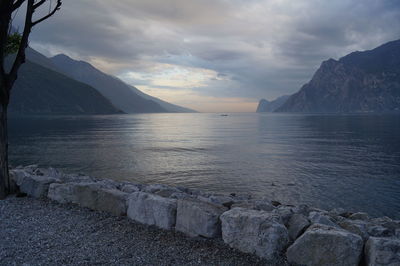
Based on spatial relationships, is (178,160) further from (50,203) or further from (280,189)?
(50,203)

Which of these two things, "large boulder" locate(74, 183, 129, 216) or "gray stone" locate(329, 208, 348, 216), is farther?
"gray stone" locate(329, 208, 348, 216)

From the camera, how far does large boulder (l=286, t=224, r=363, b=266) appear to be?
634cm

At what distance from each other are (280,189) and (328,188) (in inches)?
174

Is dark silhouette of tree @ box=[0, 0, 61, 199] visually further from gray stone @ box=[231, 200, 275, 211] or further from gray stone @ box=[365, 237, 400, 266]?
gray stone @ box=[365, 237, 400, 266]

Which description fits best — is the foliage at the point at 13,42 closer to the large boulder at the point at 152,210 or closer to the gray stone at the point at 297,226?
the large boulder at the point at 152,210

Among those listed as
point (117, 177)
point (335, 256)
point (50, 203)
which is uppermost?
point (335, 256)

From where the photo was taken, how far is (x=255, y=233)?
7.19m

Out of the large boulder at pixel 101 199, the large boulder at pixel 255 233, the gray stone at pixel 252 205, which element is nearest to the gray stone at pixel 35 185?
the large boulder at pixel 101 199

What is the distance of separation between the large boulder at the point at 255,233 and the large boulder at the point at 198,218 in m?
0.35

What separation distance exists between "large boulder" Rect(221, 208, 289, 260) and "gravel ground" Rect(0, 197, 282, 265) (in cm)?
23

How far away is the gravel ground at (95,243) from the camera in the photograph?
7.12m

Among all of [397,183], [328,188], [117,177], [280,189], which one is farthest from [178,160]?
[397,183]

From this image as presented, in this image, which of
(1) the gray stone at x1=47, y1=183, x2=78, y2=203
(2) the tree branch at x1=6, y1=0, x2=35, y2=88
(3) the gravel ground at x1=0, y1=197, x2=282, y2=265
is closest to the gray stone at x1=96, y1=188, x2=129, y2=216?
(3) the gravel ground at x1=0, y1=197, x2=282, y2=265

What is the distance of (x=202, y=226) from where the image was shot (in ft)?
26.5
